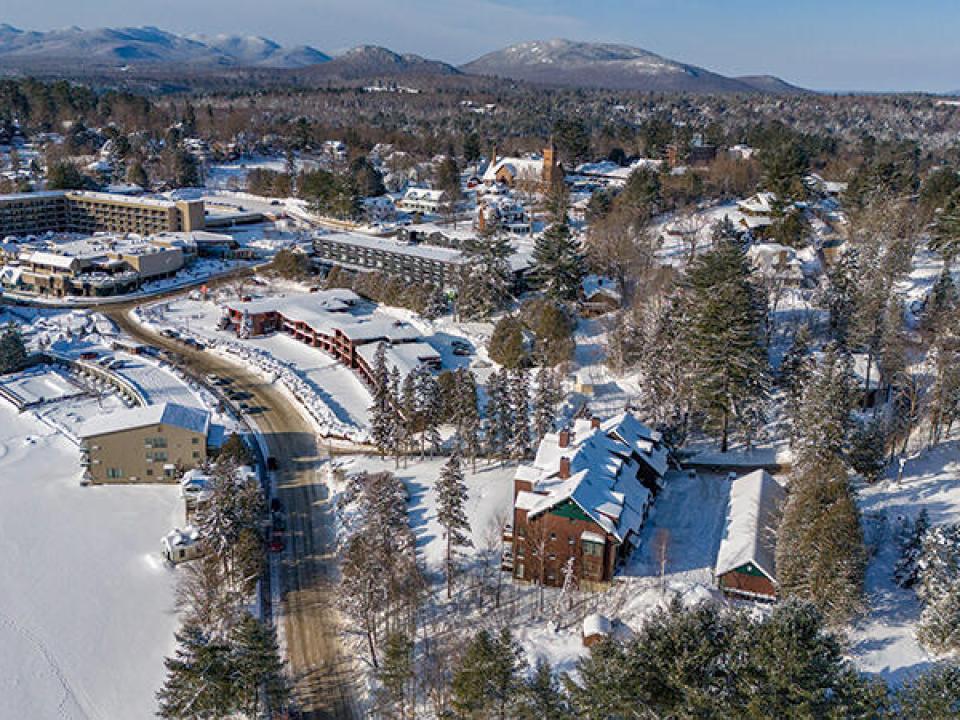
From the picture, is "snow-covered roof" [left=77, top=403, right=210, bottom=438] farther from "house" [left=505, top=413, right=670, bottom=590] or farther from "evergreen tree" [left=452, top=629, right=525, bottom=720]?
"evergreen tree" [left=452, top=629, right=525, bottom=720]

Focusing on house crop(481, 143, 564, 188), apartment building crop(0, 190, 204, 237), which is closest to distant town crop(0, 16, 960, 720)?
apartment building crop(0, 190, 204, 237)

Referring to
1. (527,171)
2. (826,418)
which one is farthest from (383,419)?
(527,171)

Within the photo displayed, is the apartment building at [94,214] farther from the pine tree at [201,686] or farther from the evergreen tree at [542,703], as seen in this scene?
the evergreen tree at [542,703]

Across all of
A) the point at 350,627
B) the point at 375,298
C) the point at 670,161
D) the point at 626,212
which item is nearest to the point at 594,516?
the point at 350,627

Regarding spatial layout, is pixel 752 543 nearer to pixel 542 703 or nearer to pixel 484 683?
pixel 542 703

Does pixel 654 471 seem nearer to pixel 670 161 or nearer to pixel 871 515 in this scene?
pixel 871 515

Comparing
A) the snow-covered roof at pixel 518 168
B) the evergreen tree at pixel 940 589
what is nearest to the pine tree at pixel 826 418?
the evergreen tree at pixel 940 589
